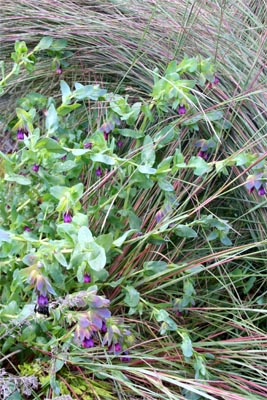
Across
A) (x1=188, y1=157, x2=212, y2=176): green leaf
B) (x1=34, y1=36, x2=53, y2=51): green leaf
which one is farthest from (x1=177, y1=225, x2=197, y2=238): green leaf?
(x1=34, y1=36, x2=53, y2=51): green leaf

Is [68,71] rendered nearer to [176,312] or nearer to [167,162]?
[167,162]

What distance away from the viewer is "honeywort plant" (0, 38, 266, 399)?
1050 millimetres

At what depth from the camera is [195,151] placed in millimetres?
1494

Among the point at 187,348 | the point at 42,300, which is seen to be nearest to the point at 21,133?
the point at 42,300

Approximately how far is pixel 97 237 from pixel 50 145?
7.7 inches

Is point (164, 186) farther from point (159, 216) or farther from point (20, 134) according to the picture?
point (20, 134)

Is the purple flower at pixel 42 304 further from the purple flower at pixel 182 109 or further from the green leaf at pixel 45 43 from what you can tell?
the green leaf at pixel 45 43

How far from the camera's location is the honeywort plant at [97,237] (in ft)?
3.44

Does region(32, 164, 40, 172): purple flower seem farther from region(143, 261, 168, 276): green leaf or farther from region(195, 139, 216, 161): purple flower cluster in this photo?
region(195, 139, 216, 161): purple flower cluster

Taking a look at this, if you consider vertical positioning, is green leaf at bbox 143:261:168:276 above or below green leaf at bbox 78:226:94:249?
below

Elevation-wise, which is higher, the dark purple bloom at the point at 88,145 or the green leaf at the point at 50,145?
the green leaf at the point at 50,145

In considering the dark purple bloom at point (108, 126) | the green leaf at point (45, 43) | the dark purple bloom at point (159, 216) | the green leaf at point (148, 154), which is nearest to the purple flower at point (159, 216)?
the dark purple bloom at point (159, 216)

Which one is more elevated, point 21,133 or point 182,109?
point 182,109

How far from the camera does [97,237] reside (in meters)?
1.18
